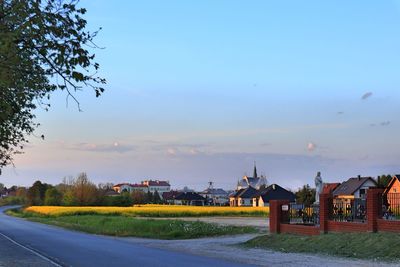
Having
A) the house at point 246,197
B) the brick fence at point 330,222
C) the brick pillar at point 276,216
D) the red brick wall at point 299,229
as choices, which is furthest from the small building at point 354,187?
the red brick wall at point 299,229

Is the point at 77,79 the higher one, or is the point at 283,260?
the point at 77,79

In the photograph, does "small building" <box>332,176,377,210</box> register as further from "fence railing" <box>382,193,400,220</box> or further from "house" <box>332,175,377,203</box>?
"fence railing" <box>382,193,400,220</box>

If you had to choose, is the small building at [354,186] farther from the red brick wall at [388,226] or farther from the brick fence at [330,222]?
the red brick wall at [388,226]

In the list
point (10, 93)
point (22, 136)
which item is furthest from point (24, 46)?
point (22, 136)

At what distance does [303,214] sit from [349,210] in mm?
3990

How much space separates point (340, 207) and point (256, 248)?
4.38 meters

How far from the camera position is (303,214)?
28797mm

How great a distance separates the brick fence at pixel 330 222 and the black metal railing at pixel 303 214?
414 millimetres

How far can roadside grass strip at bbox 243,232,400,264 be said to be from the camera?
1923 centimetres

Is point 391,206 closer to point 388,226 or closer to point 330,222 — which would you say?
point 388,226

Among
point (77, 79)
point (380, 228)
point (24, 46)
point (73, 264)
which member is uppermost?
point (24, 46)

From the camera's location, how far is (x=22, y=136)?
18.4 metres

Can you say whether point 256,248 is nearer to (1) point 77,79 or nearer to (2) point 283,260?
(2) point 283,260

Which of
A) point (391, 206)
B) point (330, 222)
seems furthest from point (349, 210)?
point (391, 206)
